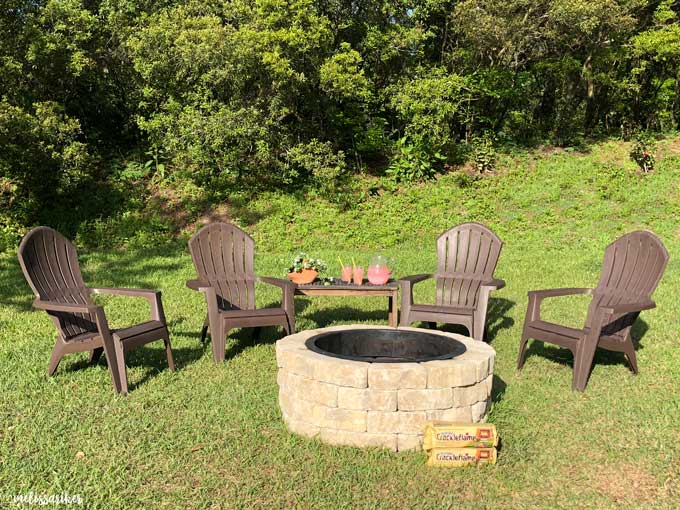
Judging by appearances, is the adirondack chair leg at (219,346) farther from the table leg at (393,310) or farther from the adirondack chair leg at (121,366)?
the table leg at (393,310)

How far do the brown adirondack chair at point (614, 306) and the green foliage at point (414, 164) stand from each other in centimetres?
850

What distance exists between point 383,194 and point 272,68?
3407mm

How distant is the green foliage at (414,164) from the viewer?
1321cm

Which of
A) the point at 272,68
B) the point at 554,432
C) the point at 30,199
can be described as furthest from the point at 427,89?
the point at 554,432

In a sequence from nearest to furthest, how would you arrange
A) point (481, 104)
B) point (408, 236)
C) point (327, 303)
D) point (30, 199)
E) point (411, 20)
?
point (327, 303) < point (408, 236) < point (30, 199) < point (411, 20) < point (481, 104)

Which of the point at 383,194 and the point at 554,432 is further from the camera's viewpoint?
the point at 383,194

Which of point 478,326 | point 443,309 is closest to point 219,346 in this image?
A: point 443,309

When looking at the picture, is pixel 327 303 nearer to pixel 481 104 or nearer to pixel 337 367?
pixel 337 367

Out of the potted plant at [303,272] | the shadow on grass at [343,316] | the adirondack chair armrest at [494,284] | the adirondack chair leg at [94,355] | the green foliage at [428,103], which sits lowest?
the shadow on grass at [343,316]

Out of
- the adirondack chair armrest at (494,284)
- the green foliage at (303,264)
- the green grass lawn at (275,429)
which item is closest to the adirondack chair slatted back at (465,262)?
the adirondack chair armrest at (494,284)

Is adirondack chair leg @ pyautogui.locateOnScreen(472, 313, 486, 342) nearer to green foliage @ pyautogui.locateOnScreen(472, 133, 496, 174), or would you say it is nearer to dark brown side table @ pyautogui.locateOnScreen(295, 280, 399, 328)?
dark brown side table @ pyautogui.locateOnScreen(295, 280, 399, 328)

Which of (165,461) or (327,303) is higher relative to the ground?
(165,461)

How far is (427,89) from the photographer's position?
12414 mm

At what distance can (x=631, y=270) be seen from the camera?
4691 mm
